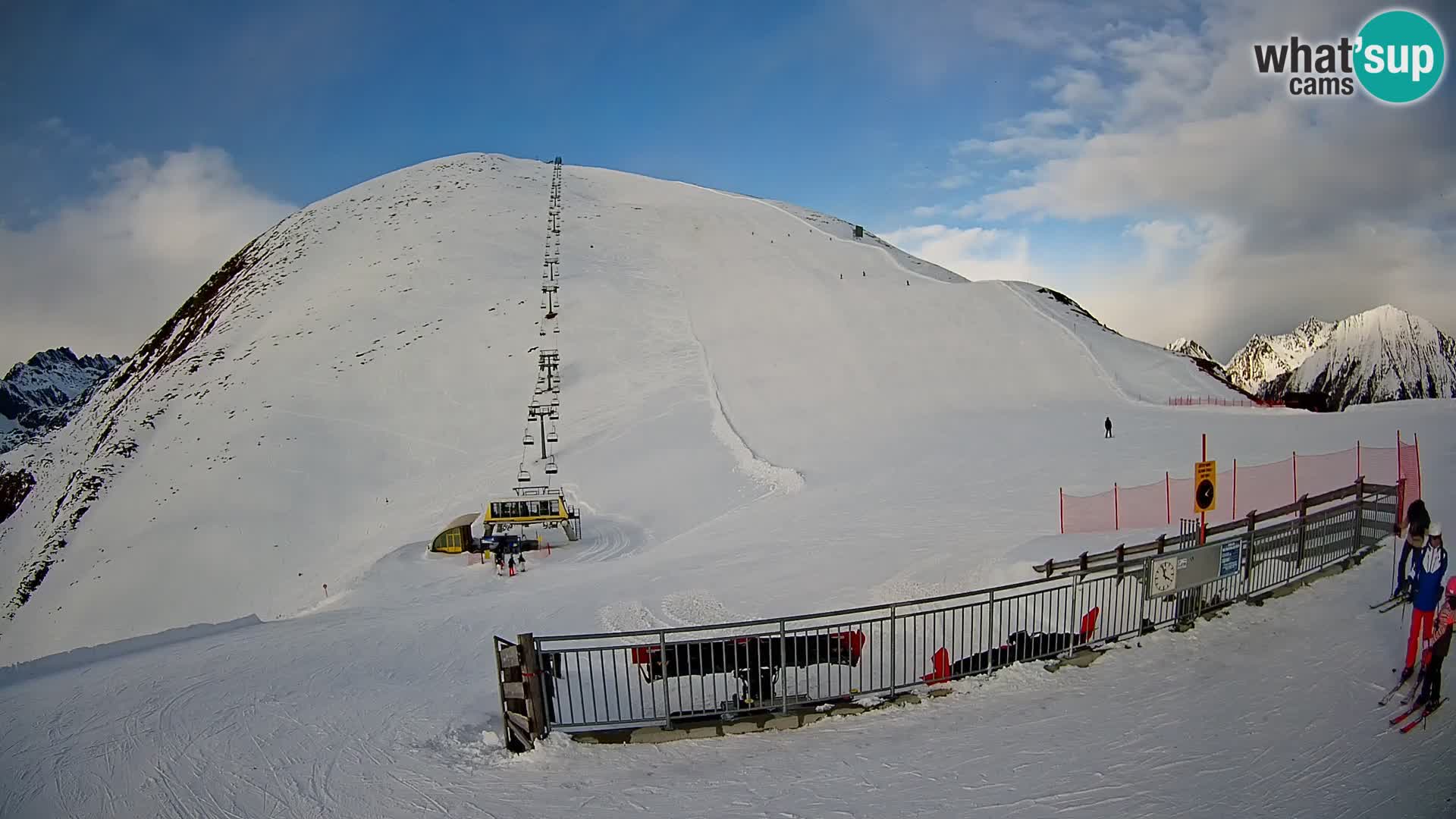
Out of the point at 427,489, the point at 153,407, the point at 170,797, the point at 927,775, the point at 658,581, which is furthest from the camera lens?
the point at 153,407

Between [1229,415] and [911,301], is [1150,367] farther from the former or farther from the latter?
[911,301]

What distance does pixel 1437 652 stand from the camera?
23.8 ft

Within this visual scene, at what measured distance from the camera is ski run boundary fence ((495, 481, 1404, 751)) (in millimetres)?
9055

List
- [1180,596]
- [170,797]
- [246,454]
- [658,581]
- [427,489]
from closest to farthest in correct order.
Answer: [170,797]
[1180,596]
[658,581]
[427,489]
[246,454]

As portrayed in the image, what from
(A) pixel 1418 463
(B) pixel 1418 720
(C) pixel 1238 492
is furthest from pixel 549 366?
(B) pixel 1418 720

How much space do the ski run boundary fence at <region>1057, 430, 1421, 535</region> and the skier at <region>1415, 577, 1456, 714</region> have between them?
1000 cm

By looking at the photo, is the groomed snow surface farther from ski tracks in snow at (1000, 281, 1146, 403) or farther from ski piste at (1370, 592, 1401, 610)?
ski tracks in snow at (1000, 281, 1146, 403)

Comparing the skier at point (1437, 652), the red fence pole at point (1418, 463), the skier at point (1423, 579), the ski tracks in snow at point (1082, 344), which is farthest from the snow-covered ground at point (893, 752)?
the ski tracks in snow at point (1082, 344)

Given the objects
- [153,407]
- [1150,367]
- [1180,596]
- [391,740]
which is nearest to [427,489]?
[153,407]

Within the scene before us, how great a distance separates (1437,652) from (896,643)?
593 cm

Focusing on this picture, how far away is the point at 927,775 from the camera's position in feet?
24.3

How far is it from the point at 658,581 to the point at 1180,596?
39.0 ft

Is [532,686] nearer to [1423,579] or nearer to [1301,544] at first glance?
[1423,579]

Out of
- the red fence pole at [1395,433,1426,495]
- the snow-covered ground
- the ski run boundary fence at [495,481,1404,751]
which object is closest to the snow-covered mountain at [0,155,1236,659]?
the ski run boundary fence at [495,481,1404,751]
